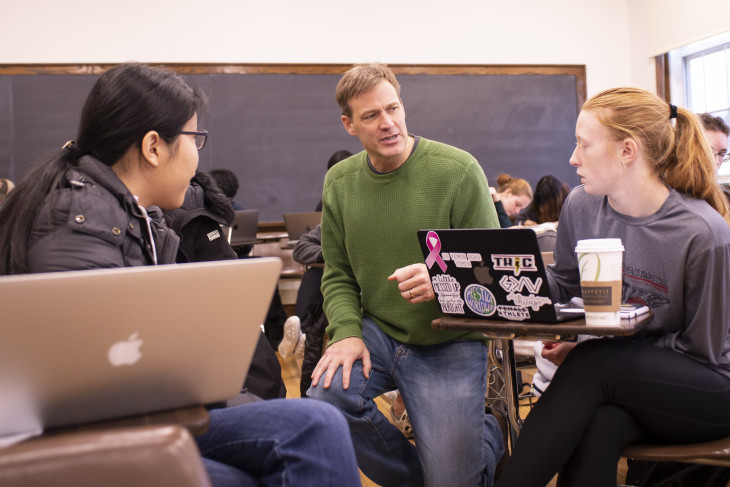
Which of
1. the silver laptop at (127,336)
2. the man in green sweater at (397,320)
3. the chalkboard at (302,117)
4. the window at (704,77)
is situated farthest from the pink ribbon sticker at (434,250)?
the window at (704,77)

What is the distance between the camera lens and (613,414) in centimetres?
151

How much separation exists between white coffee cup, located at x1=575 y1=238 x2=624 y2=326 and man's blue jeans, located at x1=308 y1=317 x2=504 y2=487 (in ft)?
1.96

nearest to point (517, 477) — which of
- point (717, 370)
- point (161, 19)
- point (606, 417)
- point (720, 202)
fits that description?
point (606, 417)

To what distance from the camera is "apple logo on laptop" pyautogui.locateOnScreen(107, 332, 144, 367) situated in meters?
0.88

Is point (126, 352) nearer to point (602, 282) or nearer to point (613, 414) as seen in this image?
point (602, 282)

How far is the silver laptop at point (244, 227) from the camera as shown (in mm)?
4859

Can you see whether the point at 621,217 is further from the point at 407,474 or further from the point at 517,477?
the point at 407,474

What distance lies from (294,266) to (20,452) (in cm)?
526

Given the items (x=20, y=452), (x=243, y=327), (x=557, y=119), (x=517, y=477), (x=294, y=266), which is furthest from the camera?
(x=557, y=119)

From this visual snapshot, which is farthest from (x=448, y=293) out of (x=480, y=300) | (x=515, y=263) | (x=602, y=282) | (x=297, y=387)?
(x=297, y=387)

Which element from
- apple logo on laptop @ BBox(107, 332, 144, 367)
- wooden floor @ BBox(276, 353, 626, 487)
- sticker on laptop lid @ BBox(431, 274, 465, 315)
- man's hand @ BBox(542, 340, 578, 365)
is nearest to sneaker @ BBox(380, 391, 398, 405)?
wooden floor @ BBox(276, 353, 626, 487)

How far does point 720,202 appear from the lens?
1664mm

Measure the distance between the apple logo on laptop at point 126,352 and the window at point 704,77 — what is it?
5.61 m

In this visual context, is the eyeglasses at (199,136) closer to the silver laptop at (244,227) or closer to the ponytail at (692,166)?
the ponytail at (692,166)
